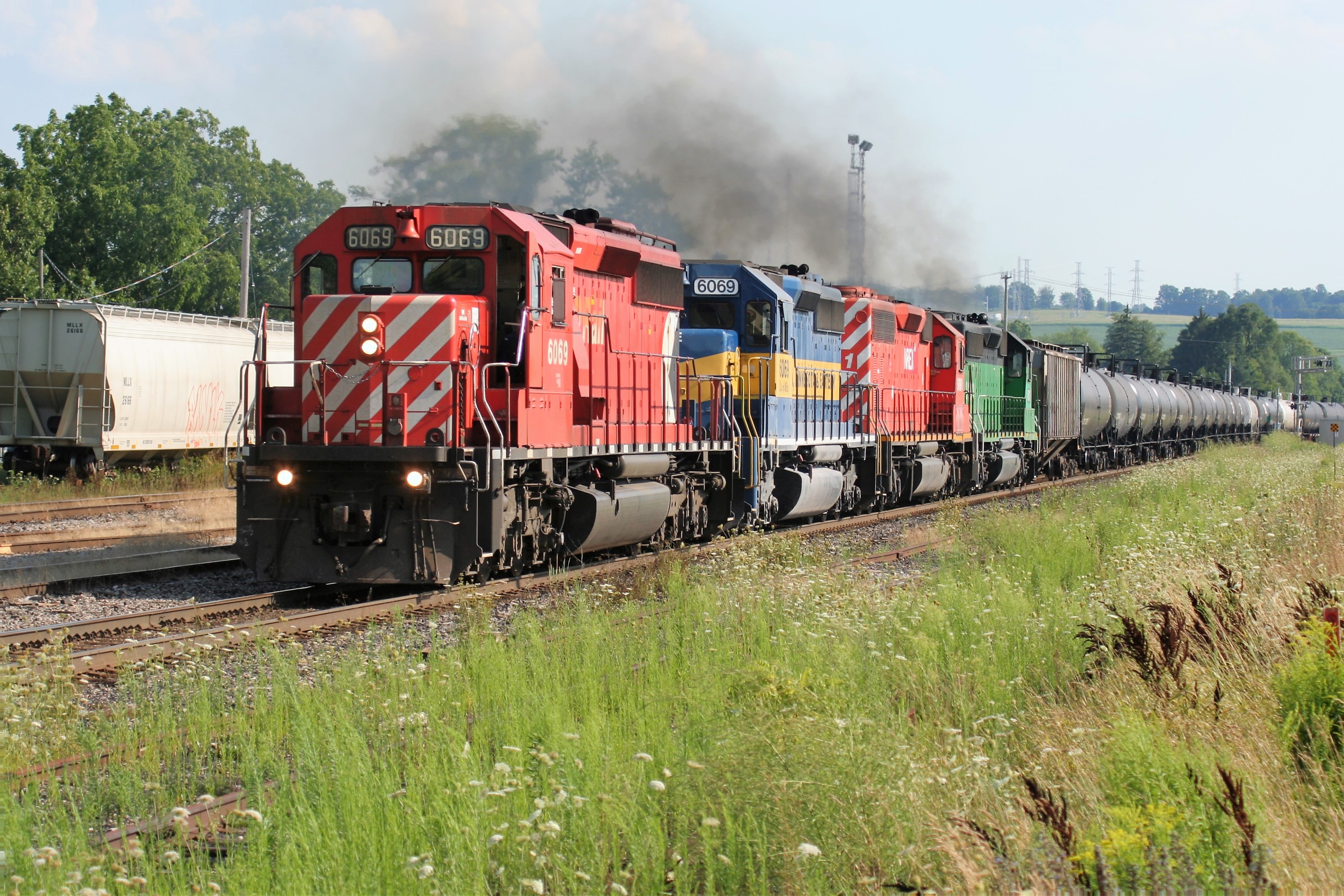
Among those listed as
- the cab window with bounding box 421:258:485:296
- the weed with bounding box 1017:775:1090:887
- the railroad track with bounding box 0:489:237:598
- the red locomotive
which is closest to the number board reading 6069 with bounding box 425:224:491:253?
the red locomotive

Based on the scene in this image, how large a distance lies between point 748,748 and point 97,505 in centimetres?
1510

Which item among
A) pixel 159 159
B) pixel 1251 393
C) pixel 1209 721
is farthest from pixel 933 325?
pixel 1251 393

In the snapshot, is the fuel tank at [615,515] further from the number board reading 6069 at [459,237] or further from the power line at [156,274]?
the power line at [156,274]

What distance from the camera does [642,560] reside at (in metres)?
11.3

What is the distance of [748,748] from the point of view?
12.8 feet

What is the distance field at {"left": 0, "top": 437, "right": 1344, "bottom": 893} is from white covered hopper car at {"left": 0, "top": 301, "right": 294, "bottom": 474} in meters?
15.1

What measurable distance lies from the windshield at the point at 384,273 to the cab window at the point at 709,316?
5399 millimetres

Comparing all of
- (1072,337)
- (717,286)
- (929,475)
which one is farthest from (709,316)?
(1072,337)

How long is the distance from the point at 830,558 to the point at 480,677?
6.26 m

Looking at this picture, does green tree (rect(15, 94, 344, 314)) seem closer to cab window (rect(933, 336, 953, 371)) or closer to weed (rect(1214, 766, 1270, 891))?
cab window (rect(933, 336, 953, 371))

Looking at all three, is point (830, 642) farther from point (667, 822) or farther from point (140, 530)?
point (140, 530)

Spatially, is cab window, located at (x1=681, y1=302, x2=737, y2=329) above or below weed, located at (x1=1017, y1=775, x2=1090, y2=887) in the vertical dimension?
above

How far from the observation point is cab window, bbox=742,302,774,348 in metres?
14.9

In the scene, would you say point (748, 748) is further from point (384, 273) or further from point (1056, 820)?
point (384, 273)
